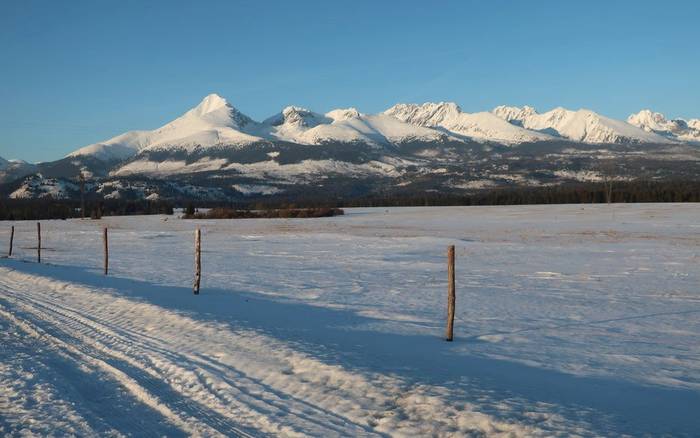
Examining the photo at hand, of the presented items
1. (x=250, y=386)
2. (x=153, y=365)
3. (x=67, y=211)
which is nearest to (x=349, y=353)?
(x=250, y=386)

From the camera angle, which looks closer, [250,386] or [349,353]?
[250,386]

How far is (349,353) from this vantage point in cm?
1286

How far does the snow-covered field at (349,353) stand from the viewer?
899 cm

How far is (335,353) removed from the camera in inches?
502

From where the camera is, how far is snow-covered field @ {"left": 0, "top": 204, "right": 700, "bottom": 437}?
899 centimetres

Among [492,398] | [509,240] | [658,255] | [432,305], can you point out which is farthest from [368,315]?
[509,240]

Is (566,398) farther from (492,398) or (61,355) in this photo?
(61,355)

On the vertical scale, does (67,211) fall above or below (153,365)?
above

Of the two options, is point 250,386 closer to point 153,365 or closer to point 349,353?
point 153,365

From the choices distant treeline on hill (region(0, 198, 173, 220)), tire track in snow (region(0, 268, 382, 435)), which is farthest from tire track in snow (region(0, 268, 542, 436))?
distant treeline on hill (region(0, 198, 173, 220))

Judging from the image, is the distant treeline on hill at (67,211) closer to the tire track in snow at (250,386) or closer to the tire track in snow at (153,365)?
the tire track in snow at (153,365)

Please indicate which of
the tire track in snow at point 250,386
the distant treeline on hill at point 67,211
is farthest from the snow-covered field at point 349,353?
the distant treeline on hill at point 67,211

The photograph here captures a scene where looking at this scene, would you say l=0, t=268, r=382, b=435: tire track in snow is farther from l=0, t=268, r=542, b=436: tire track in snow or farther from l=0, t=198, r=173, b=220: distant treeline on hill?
l=0, t=198, r=173, b=220: distant treeline on hill

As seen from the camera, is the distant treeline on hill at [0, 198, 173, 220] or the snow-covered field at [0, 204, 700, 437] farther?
the distant treeline on hill at [0, 198, 173, 220]
